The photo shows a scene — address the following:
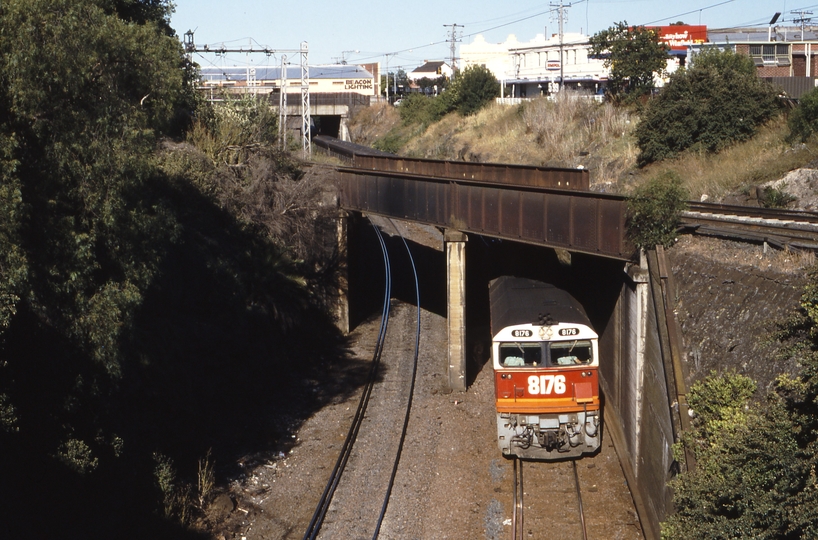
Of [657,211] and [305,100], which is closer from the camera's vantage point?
[657,211]

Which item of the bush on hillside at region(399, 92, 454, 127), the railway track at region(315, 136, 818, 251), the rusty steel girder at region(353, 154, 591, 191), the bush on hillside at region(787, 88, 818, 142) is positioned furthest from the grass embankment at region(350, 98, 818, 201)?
the rusty steel girder at region(353, 154, 591, 191)

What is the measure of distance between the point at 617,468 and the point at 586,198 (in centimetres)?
614

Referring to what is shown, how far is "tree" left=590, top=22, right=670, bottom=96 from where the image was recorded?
40.6 metres

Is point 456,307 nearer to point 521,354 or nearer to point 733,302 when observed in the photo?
point 521,354

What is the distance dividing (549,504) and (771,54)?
46.9 m

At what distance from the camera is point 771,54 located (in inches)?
1982

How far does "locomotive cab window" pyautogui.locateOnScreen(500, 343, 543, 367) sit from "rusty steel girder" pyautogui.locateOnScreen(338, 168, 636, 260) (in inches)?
110

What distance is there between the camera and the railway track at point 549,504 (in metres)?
13.4

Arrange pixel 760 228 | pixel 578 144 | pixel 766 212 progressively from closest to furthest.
A: pixel 760 228, pixel 766 212, pixel 578 144

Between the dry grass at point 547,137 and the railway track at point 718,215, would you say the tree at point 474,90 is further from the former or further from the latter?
the railway track at point 718,215

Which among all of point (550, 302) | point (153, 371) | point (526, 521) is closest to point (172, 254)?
point (153, 371)

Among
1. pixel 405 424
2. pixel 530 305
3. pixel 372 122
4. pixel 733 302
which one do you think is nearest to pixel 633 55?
pixel 530 305

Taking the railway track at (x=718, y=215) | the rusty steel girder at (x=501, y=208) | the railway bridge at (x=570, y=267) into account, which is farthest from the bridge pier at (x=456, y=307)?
the railway track at (x=718, y=215)

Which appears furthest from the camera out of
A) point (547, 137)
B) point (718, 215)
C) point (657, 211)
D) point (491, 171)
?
point (547, 137)
